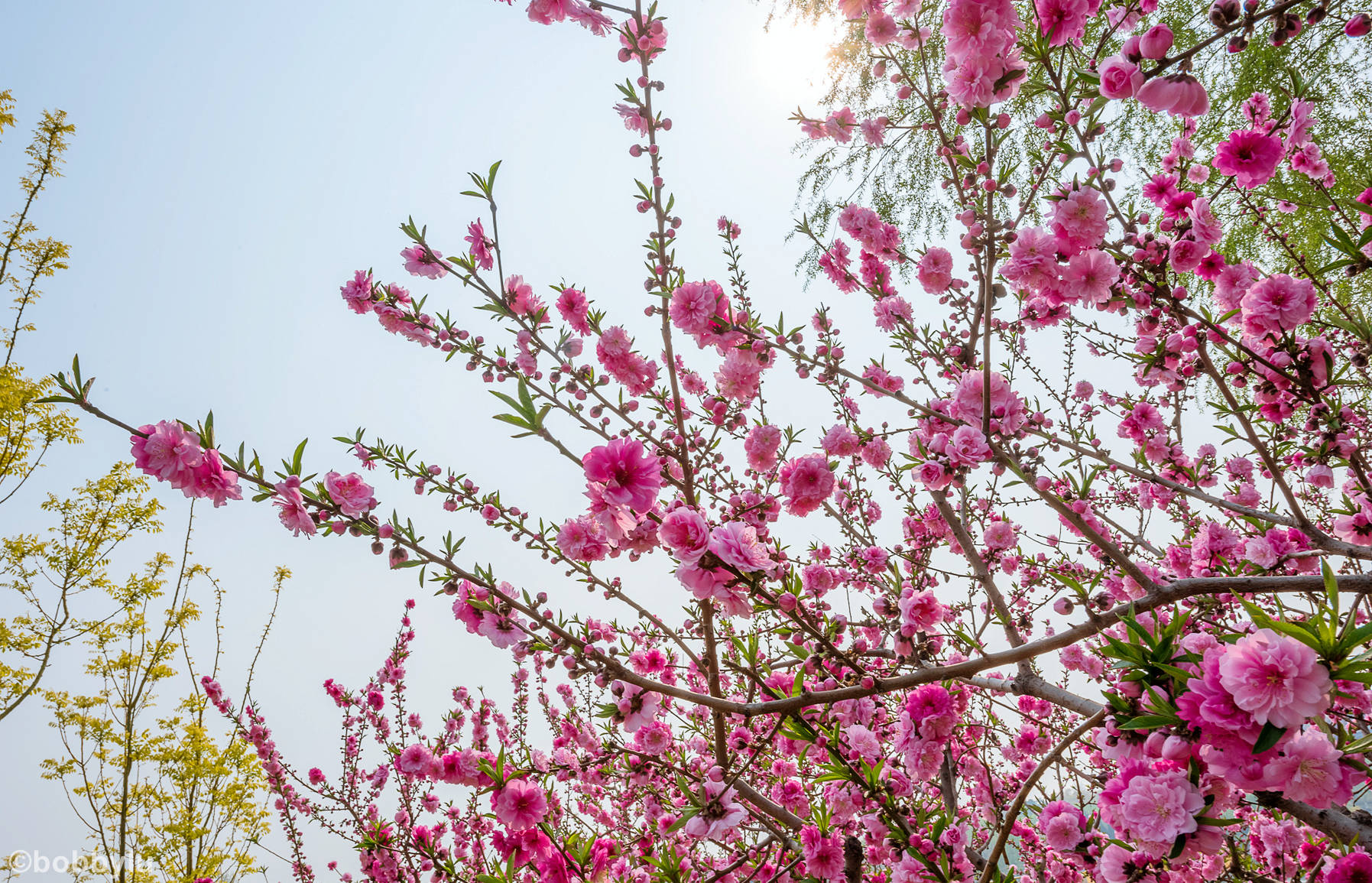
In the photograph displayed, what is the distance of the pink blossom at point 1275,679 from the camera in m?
0.99

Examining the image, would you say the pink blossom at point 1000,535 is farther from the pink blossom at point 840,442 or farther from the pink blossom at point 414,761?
the pink blossom at point 414,761

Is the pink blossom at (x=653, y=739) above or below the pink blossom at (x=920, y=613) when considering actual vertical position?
below

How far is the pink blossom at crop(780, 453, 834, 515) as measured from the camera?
7.31ft

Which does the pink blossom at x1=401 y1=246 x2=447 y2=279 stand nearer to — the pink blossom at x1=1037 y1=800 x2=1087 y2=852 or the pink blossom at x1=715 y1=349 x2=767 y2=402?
the pink blossom at x1=715 y1=349 x2=767 y2=402

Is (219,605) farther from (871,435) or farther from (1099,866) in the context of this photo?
(1099,866)

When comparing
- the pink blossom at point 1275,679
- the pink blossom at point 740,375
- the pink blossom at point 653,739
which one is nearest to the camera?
the pink blossom at point 1275,679

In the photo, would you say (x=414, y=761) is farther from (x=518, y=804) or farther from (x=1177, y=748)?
(x=1177, y=748)

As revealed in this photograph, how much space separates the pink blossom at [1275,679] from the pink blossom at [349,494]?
2023 millimetres

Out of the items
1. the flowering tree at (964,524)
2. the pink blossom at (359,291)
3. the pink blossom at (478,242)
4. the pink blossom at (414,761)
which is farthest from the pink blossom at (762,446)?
the pink blossom at (414,761)

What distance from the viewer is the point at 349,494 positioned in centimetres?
171

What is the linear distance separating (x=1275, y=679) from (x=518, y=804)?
2.32m

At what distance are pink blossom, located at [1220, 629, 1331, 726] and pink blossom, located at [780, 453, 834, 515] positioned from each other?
1281mm

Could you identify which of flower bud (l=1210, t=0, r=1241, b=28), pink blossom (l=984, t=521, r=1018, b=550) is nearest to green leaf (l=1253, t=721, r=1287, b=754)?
flower bud (l=1210, t=0, r=1241, b=28)

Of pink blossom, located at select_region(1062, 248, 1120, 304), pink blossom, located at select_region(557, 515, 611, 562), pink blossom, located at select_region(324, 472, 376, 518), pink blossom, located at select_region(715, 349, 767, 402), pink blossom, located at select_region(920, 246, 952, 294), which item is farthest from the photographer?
pink blossom, located at select_region(920, 246, 952, 294)
